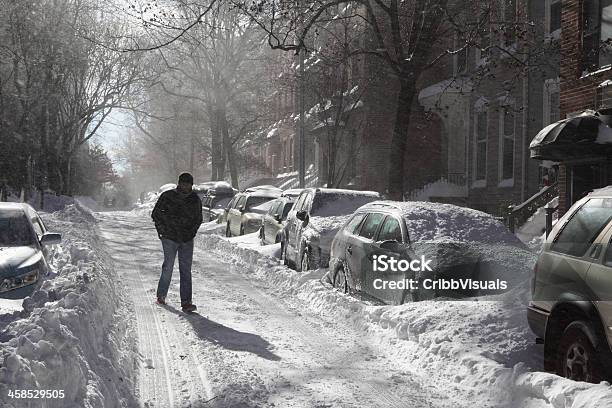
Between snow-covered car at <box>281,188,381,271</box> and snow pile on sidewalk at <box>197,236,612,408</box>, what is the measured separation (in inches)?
127

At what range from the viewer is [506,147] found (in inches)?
893

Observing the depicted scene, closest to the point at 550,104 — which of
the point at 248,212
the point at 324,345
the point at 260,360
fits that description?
the point at 248,212

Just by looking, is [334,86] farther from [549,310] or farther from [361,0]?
[549,310]

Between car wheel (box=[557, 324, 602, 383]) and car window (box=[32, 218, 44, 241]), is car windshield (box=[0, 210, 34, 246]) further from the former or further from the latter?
car wheel (box=[557, 324, 602, 383])

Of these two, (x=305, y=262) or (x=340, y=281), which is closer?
(x=340, y=281)

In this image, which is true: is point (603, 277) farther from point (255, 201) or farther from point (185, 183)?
point (255, 201)

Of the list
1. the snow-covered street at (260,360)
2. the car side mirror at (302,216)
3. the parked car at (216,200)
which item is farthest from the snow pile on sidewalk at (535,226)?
the parked car at (216,200)

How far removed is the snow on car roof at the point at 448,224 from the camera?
27.9 ft

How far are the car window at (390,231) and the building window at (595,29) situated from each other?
7.37 m

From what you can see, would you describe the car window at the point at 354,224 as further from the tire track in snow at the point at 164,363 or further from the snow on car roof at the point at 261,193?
the snow on car roof at the point at 261,193

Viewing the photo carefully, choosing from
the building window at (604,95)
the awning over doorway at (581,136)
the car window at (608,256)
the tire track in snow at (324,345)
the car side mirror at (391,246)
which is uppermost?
the building window at (604,95)

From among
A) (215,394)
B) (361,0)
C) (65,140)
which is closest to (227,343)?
(215,394)

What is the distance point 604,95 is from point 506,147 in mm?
9443

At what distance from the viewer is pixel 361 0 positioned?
606 inches
